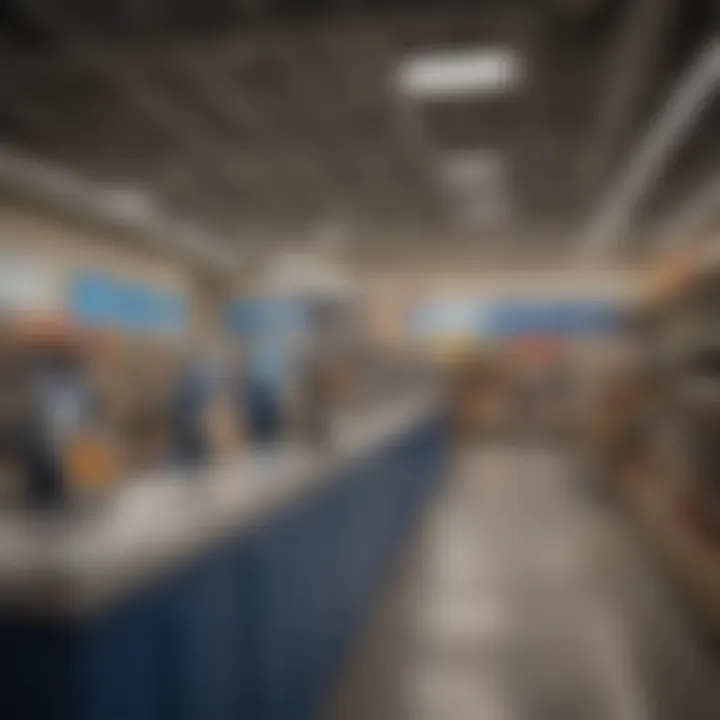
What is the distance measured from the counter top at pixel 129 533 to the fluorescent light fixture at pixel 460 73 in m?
2.98

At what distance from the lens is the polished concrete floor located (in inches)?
122

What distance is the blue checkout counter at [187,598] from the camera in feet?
4.45

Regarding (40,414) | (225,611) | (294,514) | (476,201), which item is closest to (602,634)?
(294,514)

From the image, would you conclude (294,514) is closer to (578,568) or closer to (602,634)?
(602,634)

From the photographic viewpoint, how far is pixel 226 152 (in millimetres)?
6922

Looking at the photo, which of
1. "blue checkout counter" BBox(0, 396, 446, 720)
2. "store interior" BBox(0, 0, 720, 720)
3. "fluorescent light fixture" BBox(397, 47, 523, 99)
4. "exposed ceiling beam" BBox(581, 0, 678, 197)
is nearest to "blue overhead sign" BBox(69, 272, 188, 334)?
"store interior" BBox(0, 0, 720, 720)

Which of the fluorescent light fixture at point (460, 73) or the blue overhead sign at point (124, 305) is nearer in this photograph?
the fluorescent light fixture at point (460, 73)

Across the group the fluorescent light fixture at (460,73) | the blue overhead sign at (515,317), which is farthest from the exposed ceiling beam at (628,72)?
the blue overhead sign at (515,317)

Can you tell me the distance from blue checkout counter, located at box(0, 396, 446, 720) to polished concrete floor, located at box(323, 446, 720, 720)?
1.31 feet

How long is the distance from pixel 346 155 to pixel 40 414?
5.67 m

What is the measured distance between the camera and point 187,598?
1.68 meters

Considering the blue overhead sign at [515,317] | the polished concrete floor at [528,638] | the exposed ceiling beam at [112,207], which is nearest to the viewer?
the polished concrete floor at [528,638]

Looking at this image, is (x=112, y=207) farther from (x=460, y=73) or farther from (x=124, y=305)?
(x=460, y=73)

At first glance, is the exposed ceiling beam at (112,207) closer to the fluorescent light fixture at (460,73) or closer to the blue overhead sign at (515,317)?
the fluorescent light fixture at (460,73)
